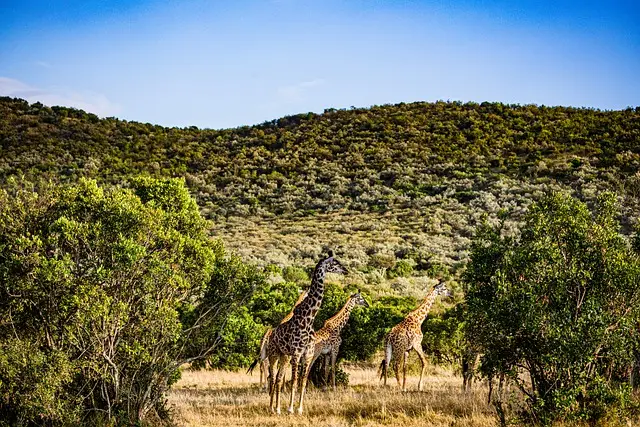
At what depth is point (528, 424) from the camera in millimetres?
11344

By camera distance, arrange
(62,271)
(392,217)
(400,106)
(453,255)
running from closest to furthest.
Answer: (62,271)
(453,255)
(392,217)
(400,106)

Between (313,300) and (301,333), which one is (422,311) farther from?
(301,333)

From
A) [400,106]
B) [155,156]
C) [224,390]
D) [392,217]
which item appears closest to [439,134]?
[400,106]

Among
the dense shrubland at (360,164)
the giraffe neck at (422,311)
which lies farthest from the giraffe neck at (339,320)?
the dense shrubland at (360,164)

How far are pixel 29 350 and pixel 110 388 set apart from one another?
75.6 inches

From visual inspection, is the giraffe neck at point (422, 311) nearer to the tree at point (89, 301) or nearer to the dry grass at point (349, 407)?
the dry grass at point (349, 407)

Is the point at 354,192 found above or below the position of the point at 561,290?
above

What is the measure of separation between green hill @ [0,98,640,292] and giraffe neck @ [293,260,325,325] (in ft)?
65.7

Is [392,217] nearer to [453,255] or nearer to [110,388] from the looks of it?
[453,255]

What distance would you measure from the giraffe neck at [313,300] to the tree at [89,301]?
2.93m

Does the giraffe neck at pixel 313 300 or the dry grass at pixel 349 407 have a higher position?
the giraffe neck at pixel 313 300

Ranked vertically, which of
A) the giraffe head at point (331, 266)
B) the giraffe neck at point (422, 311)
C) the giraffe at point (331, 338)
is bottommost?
the giraffe at point (331, 338)

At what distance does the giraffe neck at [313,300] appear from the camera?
1520cm

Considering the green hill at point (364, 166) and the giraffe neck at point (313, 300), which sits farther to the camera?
the green hill at point (364, 166)
